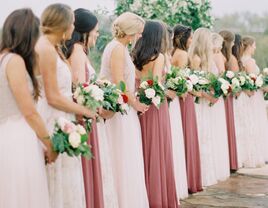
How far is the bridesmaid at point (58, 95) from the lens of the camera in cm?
382

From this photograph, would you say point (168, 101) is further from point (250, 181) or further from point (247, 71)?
point (247, 71)

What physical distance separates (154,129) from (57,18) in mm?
2115

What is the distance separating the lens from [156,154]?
5.69 metres

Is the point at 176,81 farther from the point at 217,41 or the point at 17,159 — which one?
the point at 17,159

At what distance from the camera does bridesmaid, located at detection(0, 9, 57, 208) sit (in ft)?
11.5

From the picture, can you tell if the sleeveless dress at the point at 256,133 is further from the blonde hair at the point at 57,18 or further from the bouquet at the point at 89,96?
the blonde hair at the point at 57,18

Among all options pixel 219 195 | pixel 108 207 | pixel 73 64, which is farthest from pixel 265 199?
pixel 73 64

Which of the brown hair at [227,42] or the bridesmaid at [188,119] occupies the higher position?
the brown hair at [227,42]

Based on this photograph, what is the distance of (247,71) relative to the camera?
8562mm

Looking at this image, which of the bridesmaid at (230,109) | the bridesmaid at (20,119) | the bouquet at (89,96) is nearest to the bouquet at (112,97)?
the bouquet at (89,96)

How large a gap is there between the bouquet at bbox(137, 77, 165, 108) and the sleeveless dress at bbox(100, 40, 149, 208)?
20 cm

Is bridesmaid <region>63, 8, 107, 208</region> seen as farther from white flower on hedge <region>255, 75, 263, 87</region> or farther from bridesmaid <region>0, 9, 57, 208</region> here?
white flower on hedge <region>255, 75, 263, 87</region>

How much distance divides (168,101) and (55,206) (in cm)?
245

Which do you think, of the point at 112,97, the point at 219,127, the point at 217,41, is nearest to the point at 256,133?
the point at 219,127
